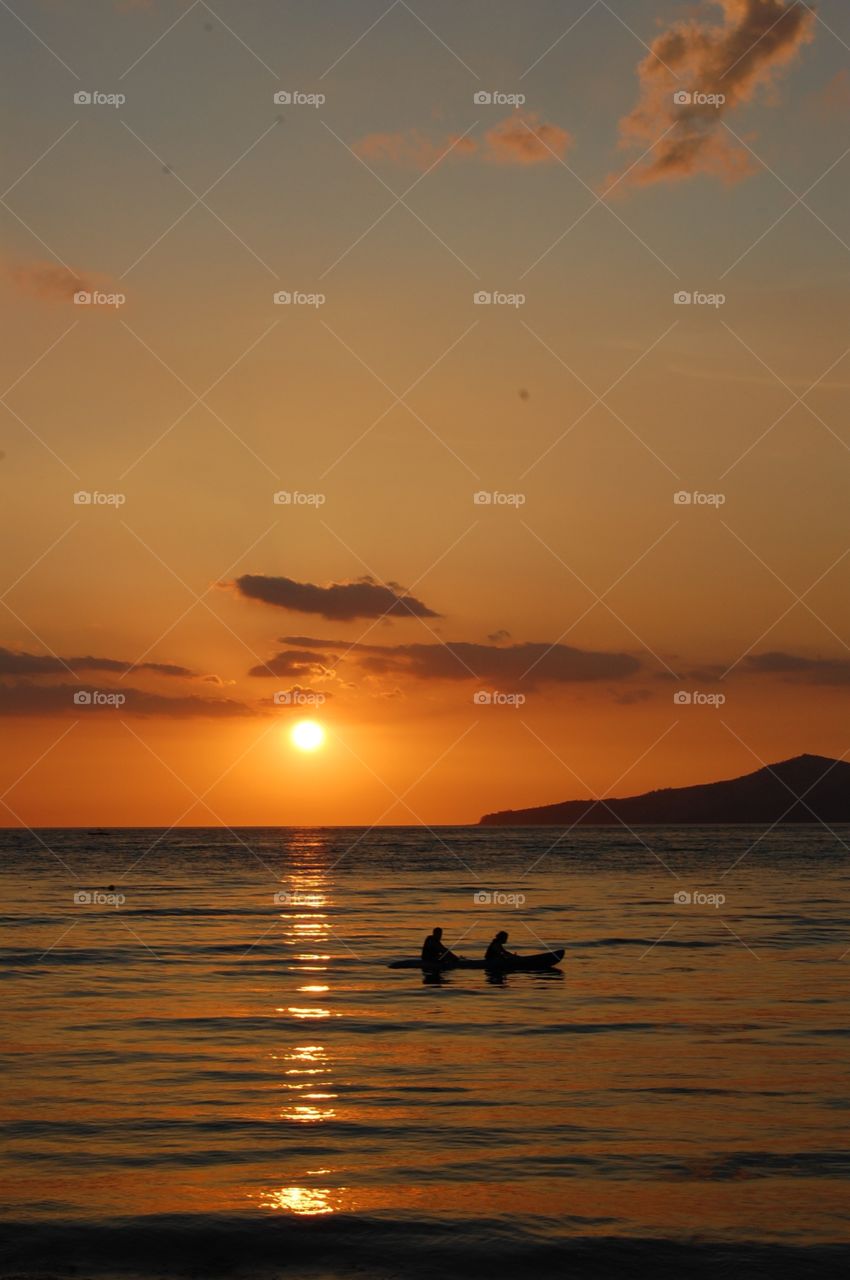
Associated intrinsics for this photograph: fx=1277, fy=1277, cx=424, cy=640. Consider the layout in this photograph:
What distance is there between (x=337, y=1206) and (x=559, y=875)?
92.9 m

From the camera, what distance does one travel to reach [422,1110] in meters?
22.1

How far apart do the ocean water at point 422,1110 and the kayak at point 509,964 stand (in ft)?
1.43

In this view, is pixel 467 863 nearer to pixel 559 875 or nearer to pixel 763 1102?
pixel 559 875

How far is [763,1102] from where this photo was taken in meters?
22.6

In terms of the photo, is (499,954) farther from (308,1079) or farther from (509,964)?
(308,1079)

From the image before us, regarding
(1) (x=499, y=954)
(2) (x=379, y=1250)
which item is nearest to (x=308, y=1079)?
(2) (x=379, y=1250)

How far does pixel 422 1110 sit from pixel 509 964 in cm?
1975

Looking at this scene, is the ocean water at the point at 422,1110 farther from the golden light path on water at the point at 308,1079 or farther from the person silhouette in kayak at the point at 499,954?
the person silhouette in kayak at the point at 499,954

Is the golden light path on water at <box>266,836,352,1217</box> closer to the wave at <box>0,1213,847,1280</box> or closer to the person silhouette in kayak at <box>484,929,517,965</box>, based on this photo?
the wave at <box>0,1213,847,1280</box>

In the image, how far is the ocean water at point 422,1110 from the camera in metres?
15.6

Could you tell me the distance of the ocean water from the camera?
1563 centimetres

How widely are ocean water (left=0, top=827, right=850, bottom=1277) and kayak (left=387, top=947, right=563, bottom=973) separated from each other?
1.43 ft

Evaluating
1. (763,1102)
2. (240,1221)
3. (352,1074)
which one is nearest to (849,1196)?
(763,1102)

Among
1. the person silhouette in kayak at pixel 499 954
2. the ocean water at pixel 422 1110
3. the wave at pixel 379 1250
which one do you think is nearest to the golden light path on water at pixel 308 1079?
→ the ocean water at pixel 422 1110
